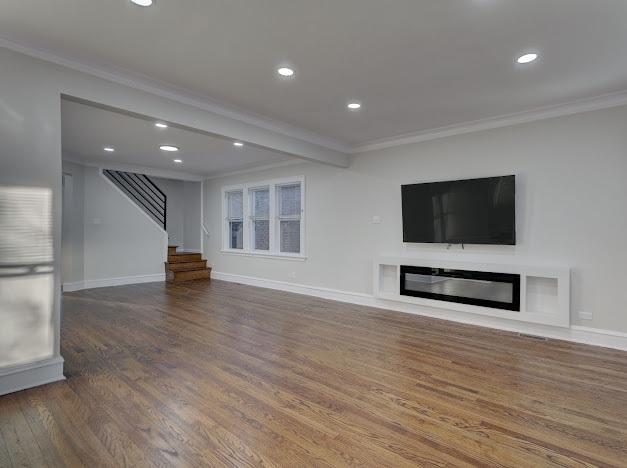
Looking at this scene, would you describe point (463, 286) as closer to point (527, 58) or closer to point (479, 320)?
point (479, 320)

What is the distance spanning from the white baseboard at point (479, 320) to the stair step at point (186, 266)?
2.25 m

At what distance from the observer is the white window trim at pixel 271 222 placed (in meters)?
6.60

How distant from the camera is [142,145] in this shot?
18.3 ft

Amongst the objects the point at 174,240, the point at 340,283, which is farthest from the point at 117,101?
the point at 174,240

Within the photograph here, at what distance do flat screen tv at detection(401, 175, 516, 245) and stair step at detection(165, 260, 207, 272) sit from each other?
5447mm

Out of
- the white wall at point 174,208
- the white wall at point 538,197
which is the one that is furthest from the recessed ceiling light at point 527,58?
the white wall at point 174,208

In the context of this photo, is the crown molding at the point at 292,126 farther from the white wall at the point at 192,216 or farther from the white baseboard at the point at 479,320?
the white wall at the point at 192,216

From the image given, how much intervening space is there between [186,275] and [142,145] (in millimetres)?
3460

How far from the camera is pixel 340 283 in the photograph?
5.98 meters

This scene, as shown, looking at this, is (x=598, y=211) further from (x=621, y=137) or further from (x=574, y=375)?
(x=574, y=375)

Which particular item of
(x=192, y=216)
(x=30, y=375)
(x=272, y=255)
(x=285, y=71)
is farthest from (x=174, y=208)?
(x=285, y=71)

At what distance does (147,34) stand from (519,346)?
445 centimetres

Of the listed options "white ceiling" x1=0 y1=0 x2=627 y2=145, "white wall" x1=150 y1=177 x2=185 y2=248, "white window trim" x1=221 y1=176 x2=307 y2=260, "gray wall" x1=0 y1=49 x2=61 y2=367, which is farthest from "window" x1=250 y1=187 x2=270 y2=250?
"gray wall" x1=0 y1=49 x2=61 y2=367

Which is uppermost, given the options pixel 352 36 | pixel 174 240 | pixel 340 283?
pixel 352 36
